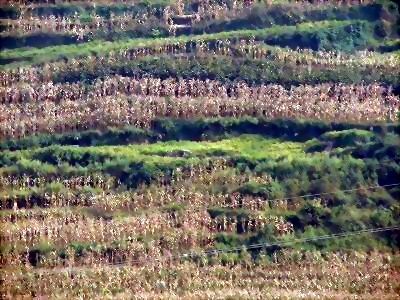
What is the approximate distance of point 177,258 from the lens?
33.1 ft

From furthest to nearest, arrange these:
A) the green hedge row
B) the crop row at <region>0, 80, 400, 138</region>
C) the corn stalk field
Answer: the crop row at <region>0, 80, 400, 138</region> < the green hedge row < the corn stalk field

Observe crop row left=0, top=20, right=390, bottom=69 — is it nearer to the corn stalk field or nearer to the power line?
the corn stalk field

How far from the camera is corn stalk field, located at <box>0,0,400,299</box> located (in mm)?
9961

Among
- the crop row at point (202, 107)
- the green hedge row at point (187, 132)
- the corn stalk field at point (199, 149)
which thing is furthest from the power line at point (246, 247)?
the crop row at point (202, 107)

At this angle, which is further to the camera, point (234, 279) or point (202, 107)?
point (202, 107)

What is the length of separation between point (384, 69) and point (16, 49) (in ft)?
22.1

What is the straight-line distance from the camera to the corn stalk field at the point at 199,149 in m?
9.96

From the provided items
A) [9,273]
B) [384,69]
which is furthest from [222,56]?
[9,273]

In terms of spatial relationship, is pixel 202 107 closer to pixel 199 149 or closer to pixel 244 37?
pixel 199 149

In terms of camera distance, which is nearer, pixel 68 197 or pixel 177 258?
pixel 177 258

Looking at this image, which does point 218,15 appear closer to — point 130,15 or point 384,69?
point 130,15

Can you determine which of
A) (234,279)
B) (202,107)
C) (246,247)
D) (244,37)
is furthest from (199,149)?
(244,37)

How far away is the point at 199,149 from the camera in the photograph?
1133 cm

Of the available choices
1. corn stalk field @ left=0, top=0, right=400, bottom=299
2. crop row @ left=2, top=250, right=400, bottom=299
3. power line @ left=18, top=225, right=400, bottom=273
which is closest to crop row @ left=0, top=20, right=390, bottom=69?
corn stalk field @ left=0, top=0, right=400, bottom=299
